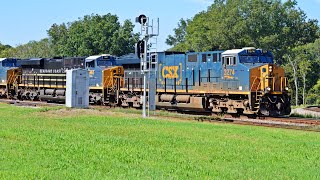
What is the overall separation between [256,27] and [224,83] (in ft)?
121

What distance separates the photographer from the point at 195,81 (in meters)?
27.5

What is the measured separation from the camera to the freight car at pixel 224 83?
24375 mm

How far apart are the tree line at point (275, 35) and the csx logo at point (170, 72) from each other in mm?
26735

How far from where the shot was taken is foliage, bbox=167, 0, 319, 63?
5922 centimetres

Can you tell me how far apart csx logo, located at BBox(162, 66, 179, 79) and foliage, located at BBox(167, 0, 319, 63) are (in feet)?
91.9

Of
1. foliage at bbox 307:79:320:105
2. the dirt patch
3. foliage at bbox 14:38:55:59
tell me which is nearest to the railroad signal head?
the dirt patch

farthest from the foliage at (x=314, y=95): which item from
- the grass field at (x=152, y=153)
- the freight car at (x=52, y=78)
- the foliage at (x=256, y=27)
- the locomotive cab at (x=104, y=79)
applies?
the grass field at (x=152, y=153)

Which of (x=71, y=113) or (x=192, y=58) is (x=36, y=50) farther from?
(x=71, y=113)

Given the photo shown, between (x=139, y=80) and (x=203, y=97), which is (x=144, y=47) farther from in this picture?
(x=139, y=80)

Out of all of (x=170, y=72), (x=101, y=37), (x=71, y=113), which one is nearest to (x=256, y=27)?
(x=101, y=37)

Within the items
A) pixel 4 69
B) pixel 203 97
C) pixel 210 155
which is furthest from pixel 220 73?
pixel 4 69

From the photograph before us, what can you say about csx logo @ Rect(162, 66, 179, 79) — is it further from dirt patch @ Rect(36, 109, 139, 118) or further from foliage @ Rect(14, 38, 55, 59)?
foliage @ Rect(14, 38, 55, 59)

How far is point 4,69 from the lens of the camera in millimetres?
43250

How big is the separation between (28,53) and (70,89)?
224 ft
